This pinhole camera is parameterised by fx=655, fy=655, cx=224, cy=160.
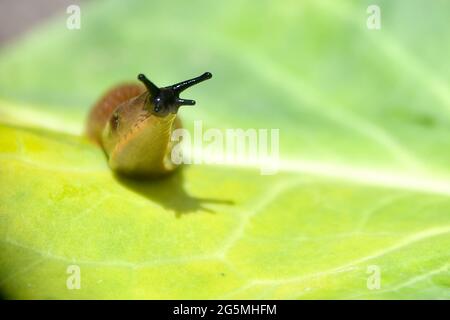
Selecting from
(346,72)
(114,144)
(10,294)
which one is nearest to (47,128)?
(114,144)

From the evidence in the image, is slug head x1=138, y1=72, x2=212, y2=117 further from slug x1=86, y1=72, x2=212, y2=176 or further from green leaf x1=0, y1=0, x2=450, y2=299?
green leaf x1=0, y1=0, x2=450, y2=299

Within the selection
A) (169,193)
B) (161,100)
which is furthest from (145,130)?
(169,193)

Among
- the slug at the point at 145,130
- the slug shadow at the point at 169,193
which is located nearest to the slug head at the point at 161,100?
the slug at the point at 145,130

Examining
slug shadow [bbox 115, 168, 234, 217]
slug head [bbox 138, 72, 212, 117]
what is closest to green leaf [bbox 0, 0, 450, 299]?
slug shadow [bbox 115, 168, 234, 217]

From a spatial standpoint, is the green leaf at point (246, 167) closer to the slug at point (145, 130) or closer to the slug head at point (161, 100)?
the slug at point (145, 130)

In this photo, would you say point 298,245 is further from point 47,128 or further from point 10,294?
point 47,128

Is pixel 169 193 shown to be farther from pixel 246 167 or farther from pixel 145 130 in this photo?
pixel 246 167
